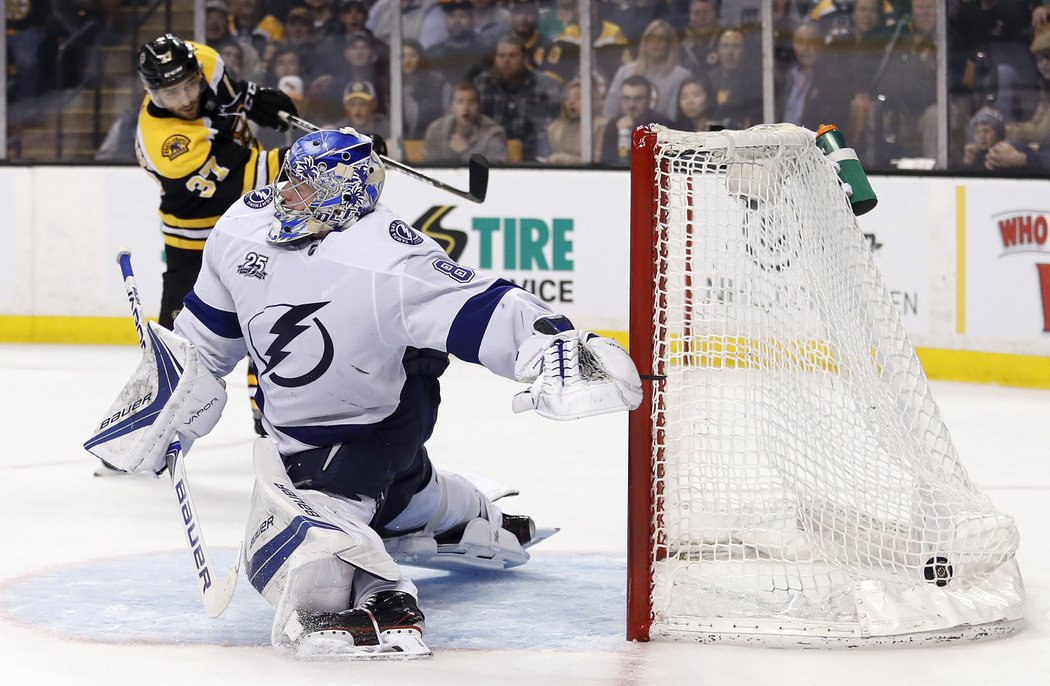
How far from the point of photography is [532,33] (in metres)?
7.62

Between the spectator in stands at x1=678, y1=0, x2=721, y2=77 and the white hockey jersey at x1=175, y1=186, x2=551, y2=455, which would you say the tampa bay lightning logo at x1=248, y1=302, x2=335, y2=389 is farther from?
the spectator in stands at x1=678, y1=0, x2=721, y2=77

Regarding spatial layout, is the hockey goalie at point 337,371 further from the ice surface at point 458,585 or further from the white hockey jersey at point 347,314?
the ice surface at point 458,585

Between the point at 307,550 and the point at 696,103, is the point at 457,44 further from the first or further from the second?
the point at 307,550

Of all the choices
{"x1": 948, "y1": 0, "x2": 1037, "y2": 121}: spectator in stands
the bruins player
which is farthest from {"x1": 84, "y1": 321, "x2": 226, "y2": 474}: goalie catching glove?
{"x1": 948, "y1": 0, "x2": 1037, "y2": 121}: spectator in stands

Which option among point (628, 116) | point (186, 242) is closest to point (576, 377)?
point (186, 242)

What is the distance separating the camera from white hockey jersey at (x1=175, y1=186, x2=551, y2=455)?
2.82 meters

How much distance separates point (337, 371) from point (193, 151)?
1.92 m

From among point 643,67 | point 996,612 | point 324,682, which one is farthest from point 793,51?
point 324,682

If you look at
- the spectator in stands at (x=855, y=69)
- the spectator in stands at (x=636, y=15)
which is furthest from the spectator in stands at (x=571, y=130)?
the spectator in stands at (x=855, y=69)

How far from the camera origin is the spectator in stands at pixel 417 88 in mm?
7773

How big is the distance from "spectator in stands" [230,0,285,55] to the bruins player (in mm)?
3188

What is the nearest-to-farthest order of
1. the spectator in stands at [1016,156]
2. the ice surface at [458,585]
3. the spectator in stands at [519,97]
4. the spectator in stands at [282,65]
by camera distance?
the ice surface at [458,585] < the spectator in stands at [1016,156] < the spectator in stands at [519,97] < the spectator in stands at [282,65]

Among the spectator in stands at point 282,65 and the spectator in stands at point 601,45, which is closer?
the spectator in stands at point 601,45

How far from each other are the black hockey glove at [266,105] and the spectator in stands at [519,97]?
2.76 m
